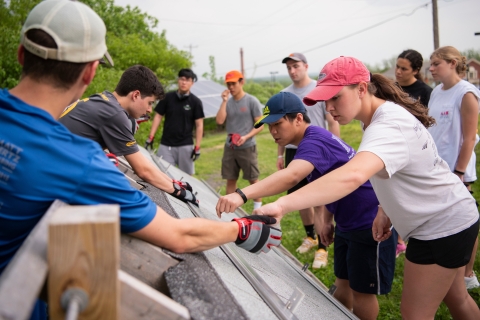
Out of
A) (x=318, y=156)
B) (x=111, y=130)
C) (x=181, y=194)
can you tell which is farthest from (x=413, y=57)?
(x=111, y=130)

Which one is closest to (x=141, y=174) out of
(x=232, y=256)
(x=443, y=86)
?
(x=232, y=256)

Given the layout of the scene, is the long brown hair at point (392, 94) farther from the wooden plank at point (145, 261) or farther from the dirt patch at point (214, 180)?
the dirt patch at point (214, 180)

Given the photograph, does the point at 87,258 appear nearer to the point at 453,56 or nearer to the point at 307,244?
the point at 453,56

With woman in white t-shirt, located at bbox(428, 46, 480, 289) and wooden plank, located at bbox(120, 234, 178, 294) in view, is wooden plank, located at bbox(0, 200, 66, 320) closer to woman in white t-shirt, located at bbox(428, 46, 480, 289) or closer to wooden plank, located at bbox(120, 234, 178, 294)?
wooden plank, located at bbox(120, 234, 178, 294)

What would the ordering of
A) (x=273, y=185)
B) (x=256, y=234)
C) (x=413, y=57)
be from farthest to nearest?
(x=413, y=57)
(x=273, y=185)
(x=256, y=234)

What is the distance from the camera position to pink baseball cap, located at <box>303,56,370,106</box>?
2457 millimetres

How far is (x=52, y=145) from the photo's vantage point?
143 centimetres

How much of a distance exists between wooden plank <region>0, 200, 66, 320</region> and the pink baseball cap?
70.1 inches

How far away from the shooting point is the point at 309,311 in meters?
2.38

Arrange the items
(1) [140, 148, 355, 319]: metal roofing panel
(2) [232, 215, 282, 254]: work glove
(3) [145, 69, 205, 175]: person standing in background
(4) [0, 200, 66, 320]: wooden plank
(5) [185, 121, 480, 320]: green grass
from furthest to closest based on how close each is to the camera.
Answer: (3) [145, 69, 205, 175]: person standing in background
(5) [185, 121, 480, 320]: green grass
(2) [232, 215, 282, 254]: work glove
(1) [140, 148, 355, 319]: metal roofing panel
(4) [0, 200, 66, 320]: wooden plank

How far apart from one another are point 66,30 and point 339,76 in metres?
1.54

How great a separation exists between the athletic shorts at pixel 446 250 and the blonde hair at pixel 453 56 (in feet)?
7.76

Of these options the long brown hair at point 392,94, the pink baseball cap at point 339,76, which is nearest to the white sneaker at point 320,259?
the long brown hair at point 392,94

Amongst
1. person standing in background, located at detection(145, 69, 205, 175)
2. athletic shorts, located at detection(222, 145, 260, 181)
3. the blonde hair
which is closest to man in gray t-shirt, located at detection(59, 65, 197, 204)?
the blonde hair
